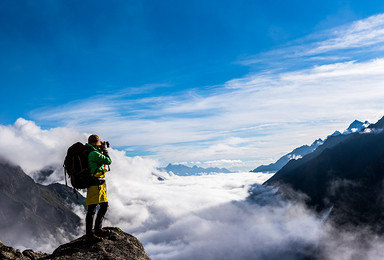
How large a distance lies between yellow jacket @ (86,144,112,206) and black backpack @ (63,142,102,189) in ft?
0.96

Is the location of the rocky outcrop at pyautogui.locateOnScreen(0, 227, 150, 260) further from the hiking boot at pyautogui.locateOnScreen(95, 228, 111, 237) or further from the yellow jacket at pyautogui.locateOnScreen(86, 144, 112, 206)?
the yellow jacket at pyautogui.locateOnScreen(86, 144, 112, 206)

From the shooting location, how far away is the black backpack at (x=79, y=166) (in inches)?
526

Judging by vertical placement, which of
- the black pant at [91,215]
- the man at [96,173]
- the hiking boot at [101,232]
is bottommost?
the hiking boot at [101,232]

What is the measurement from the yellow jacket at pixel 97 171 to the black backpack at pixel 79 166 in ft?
0.96

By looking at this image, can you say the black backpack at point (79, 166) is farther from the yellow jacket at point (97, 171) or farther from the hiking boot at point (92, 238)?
the hiking boot at point (92, 238)

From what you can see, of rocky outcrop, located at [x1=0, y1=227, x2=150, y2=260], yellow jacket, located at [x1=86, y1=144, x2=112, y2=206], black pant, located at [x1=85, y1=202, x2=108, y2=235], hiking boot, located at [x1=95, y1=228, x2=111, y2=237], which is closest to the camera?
yellow jacket, located at [x1=86, y1=144, x2=112, y2=206]

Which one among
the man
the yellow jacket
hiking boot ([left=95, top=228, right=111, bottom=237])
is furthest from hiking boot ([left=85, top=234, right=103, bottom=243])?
the yellow jacket

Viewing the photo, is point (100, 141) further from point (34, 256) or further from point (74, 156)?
point (34, 256)

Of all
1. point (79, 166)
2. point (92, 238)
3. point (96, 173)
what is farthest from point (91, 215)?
point (79, 166)

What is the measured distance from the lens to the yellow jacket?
13258 millimetres

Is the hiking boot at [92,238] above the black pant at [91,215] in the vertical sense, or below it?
below

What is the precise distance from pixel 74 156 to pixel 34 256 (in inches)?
536

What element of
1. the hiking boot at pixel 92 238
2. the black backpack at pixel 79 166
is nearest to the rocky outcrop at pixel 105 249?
the hiking boot at pixel 92 238

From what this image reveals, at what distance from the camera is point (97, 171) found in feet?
44.2
